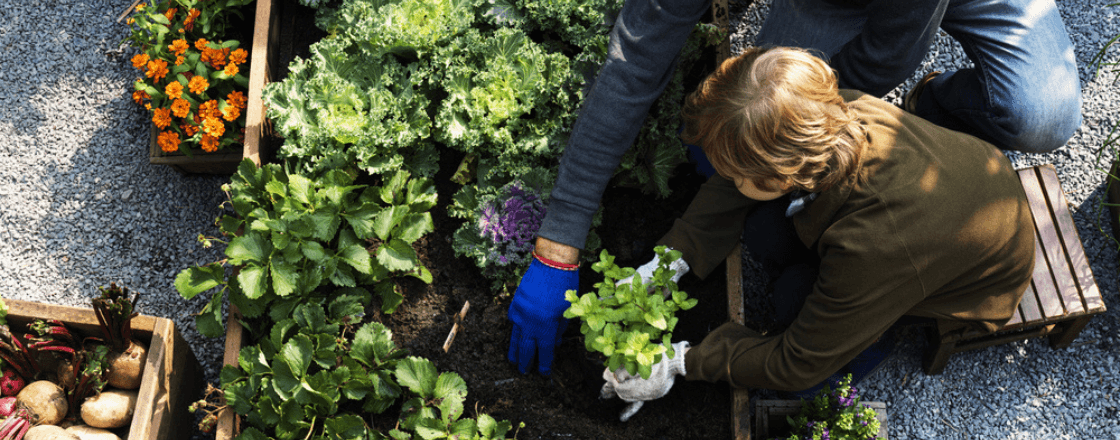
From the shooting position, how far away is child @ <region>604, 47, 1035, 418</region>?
152 cm

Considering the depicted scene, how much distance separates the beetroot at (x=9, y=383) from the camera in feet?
7.33

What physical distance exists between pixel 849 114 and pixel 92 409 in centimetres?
239

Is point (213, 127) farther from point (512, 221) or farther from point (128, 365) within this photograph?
point (512, 221)

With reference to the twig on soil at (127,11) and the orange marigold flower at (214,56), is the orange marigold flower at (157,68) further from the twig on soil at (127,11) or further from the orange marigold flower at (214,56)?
the twig on soil at (127,11)

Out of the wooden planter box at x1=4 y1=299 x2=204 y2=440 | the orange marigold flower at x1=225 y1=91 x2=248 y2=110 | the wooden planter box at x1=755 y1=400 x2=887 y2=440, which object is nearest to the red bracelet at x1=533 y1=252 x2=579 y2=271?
the wooden planter box at x1=755 y1=400 x2=887 y2=440

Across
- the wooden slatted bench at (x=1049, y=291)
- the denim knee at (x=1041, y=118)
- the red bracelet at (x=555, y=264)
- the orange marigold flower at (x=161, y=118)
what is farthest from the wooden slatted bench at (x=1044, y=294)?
the orange marigold flower at (x=161, y=118)

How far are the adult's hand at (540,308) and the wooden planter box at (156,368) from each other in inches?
42.7

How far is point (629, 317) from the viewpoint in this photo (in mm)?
1852

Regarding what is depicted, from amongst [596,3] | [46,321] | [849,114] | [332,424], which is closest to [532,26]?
[596,3]

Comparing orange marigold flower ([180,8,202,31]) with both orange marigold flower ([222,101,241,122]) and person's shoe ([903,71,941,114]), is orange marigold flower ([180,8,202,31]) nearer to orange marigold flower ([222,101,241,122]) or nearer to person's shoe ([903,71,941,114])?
orange marigold flower ([222,101,241,122])

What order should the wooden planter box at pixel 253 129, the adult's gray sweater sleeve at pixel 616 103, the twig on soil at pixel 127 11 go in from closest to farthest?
the adult's gray sweater sleeve at pixel 616 103
the wooden planter box at pixel 253 129
the twig on soil at pixel 127 11

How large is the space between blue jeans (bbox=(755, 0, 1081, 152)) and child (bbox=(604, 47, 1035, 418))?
0.50 meters

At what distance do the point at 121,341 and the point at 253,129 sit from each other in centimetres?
80

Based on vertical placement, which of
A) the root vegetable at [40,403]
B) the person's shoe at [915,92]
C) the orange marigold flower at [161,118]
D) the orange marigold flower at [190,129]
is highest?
the orange marigold flower at [161,118]
